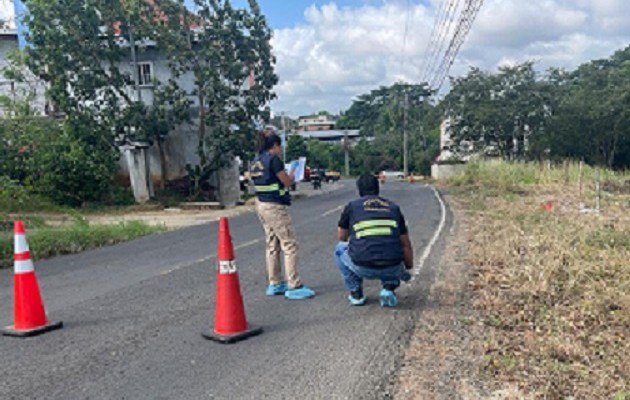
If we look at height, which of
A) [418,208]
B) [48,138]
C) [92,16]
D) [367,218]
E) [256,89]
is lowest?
[418,208]

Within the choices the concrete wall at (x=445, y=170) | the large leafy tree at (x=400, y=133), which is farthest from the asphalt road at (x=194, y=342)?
the large leafy tree at (x=400, y=133)

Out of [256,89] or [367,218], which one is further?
[256,89]

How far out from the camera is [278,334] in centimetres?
494

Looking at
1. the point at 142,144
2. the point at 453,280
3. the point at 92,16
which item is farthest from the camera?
the point at 142,144

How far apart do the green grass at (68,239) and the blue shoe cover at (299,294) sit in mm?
5815

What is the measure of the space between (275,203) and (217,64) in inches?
662

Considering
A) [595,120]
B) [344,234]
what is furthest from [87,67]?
[595,120]

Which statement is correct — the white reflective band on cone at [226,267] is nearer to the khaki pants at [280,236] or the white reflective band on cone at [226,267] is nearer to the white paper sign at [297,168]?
the khaki pants at [280,236]

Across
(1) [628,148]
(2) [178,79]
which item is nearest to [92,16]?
(2) [178,79]

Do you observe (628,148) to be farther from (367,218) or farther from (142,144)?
(367,218)

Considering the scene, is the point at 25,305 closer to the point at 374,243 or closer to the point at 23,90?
the point at 374,243

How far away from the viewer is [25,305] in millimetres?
5223

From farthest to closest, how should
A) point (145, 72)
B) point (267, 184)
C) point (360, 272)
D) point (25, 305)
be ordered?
point (145, 72)
point (267, 184)
point (360, 272)
point (25, 305)

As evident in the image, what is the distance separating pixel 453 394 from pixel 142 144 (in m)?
20.8
